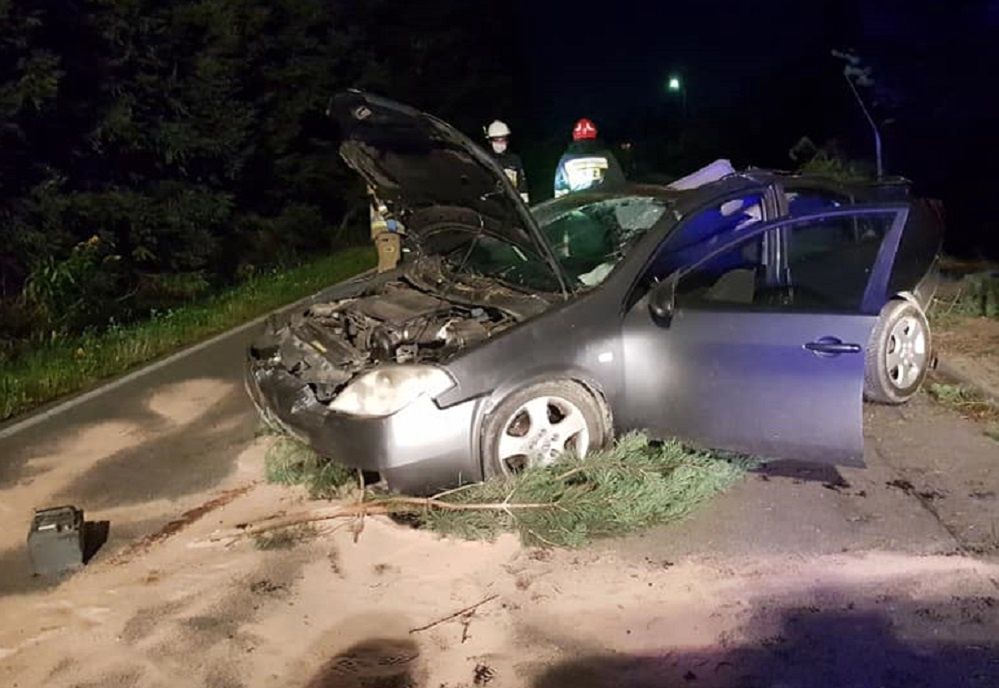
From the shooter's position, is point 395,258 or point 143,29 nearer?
point 395,258

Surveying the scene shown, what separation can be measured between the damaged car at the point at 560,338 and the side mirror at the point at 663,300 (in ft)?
0.05

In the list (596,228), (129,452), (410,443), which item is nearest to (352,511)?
(410,443)

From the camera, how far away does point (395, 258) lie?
10.1 meters

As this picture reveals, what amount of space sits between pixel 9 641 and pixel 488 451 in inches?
84.1

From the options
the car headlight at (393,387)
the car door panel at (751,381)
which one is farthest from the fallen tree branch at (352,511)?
the car door panel at (751,381)

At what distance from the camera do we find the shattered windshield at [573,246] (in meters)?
5.40

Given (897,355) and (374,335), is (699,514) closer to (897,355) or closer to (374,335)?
(374,335)

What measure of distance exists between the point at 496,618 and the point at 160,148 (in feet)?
41.3

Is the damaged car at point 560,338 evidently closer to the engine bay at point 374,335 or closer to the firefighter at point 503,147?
the engine bay at point 374,335

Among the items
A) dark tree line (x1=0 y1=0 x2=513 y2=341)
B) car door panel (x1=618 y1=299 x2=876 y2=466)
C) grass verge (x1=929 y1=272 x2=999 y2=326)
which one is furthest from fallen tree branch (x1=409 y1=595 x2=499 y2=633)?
dark tree line (x1=0 y1=0 x2=513 y2=341)

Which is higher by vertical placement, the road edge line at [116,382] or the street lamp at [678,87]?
the street lamp at [678,87]

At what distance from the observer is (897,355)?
20.1 feet

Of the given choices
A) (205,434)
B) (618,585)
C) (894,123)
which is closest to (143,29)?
(205,434)

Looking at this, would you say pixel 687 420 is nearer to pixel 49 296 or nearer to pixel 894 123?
pixel 49 296
